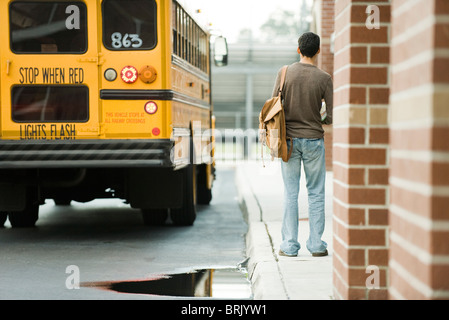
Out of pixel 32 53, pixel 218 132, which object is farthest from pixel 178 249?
pixel 218 132

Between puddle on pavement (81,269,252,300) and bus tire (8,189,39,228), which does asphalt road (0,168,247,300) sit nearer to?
puddle on pavement (81,269,252,300)

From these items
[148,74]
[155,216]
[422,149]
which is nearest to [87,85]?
[148,74]

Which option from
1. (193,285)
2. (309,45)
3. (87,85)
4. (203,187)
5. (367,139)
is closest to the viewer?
(367,139)

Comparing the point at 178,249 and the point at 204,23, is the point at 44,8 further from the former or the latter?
the point at 204,23

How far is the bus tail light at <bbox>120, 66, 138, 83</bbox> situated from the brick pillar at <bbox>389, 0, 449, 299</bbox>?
4.93 metres

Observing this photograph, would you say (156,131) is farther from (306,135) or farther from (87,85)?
(306,135)

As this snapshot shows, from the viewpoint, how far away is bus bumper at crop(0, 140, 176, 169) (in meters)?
7.60

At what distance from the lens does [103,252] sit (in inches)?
Result: 298

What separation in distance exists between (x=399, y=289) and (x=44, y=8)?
572 cm

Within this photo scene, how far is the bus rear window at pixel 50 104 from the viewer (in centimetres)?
771

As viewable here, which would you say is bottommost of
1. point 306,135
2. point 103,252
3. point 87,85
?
point 103,252

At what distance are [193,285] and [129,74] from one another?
2699mm

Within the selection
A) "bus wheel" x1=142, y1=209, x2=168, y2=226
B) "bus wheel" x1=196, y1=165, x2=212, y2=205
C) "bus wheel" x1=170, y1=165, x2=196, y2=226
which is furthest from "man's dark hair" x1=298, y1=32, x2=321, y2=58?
"bus wheel" x1=196, y1=165, x2=212, y2=205

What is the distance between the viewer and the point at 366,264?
12.9ft
